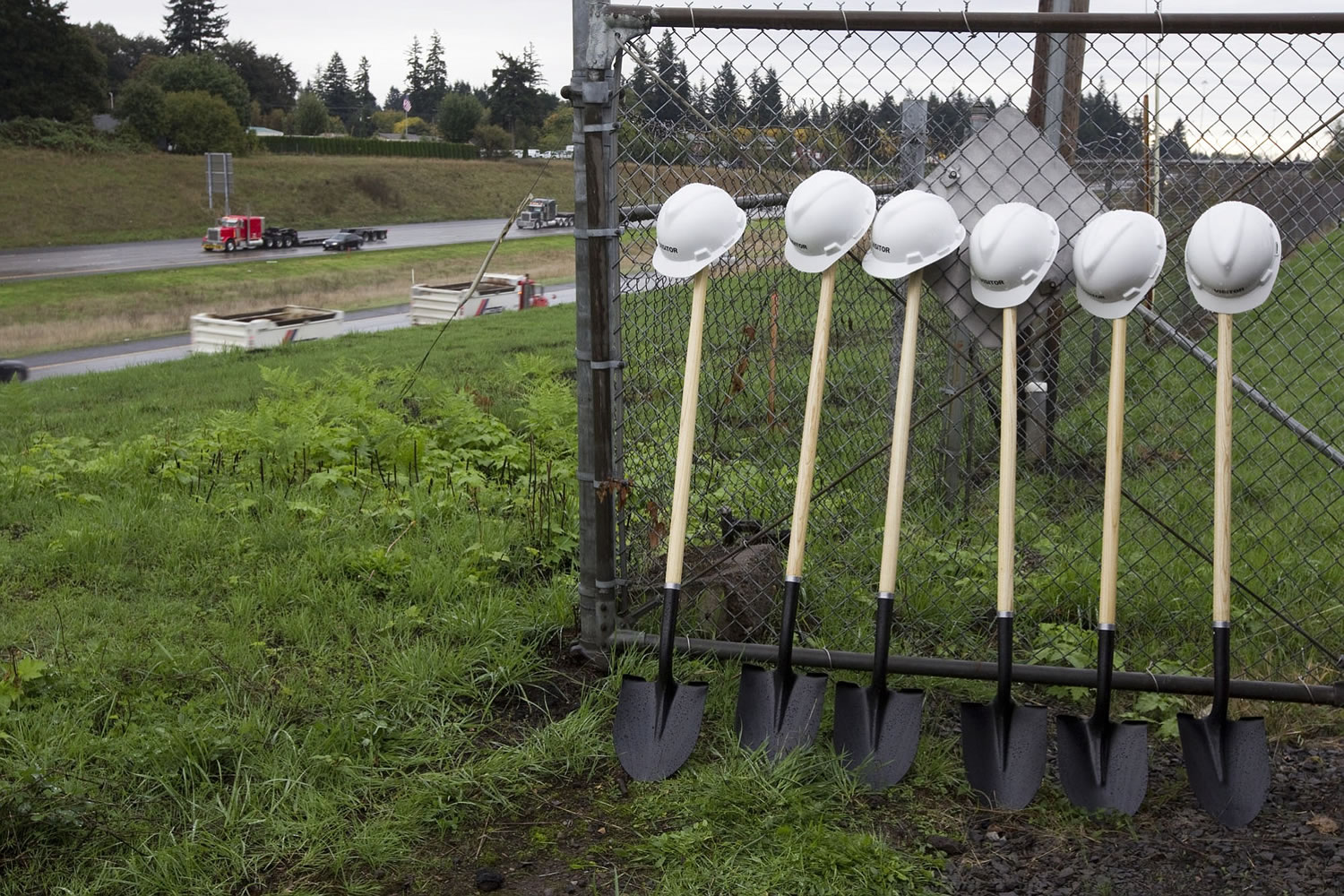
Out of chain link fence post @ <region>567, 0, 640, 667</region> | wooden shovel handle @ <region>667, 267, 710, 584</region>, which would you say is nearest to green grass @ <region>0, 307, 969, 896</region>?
chain link fence post @ <region>567, 0, 640, 667</region>

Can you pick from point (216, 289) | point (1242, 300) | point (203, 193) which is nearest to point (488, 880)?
point (1242, 300)

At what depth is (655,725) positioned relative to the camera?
11.1 feet

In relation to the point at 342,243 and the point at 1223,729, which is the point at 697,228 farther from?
the point at 342,243

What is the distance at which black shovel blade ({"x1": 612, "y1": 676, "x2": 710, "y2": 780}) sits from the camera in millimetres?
3307

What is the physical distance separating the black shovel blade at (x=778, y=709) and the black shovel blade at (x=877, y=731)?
0.08 m

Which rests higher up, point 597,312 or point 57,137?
point 57,137

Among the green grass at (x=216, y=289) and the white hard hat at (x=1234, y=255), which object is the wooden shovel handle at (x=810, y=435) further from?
the green grass at (x=216, y=289)

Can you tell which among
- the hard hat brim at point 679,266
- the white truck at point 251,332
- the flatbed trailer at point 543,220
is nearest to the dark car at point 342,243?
the flatbed trailer at point 543,220

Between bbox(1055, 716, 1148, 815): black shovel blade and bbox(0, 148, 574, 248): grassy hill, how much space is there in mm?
39228

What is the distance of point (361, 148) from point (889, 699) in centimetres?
6491

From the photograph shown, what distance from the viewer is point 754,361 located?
18.3 feet

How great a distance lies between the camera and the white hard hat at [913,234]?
130 inches

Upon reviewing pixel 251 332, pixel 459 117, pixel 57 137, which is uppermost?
pixel 459 117

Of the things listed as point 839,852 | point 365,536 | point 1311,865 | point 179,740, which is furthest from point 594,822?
point 365,536
